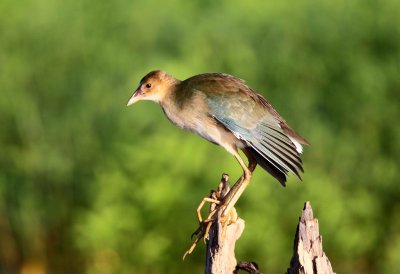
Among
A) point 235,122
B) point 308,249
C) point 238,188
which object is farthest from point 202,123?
point 308,249

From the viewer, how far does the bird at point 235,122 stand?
645 cm

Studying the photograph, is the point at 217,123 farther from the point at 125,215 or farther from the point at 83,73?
the point at 83,73

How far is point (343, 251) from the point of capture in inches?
569

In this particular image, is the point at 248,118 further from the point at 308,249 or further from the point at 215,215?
the point at 308,249

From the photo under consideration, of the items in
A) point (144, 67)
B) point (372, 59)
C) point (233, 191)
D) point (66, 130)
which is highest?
point (372, 59)

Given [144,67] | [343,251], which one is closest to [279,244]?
[343,251]

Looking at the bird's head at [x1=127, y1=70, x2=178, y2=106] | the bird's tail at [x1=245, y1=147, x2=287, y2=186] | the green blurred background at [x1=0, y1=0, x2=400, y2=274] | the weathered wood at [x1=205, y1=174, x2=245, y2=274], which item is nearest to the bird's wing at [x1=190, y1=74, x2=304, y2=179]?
the bird's tail at [x1=245, y1=147, x2=287, y2=186]

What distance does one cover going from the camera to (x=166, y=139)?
13703 mm

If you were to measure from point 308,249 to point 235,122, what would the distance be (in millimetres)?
1137

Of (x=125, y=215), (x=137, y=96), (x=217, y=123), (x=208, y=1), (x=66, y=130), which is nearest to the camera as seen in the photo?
(x=217, y=123)

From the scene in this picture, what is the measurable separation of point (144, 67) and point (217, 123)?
26.4ft

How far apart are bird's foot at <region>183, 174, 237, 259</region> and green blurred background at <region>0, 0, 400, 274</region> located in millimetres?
6593

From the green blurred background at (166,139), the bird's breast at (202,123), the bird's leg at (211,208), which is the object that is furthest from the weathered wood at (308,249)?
the green blurred background at (166,139)

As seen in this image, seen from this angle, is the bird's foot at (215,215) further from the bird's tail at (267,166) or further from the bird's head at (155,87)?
the bird's head at (155,87)
